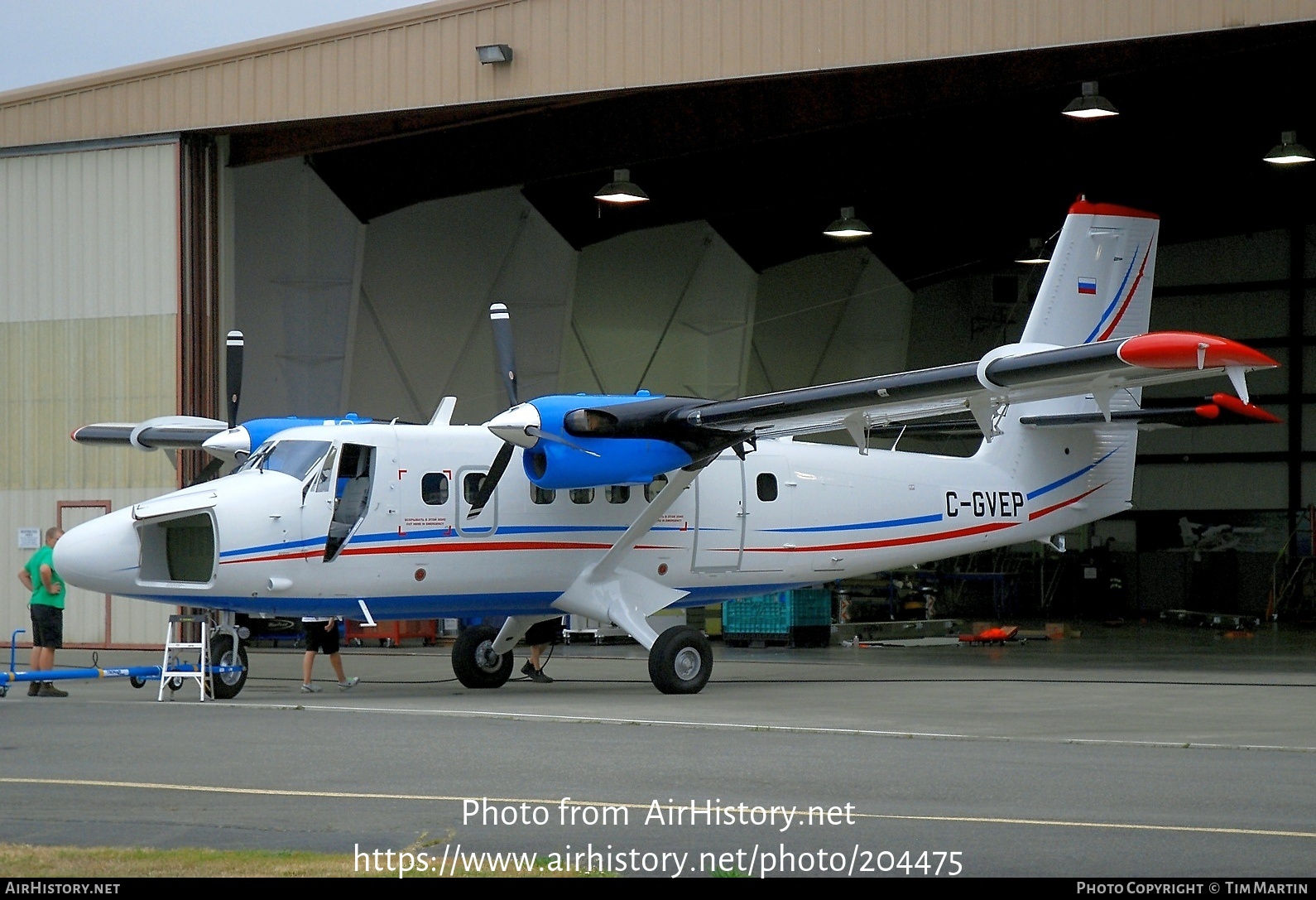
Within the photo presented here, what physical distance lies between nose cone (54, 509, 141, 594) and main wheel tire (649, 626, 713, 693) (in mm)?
5081

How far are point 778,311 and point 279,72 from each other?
54.7ft

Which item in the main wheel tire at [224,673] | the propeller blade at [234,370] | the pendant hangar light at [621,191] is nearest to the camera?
the main wheel tire at [224,673]

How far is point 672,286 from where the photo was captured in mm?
32781

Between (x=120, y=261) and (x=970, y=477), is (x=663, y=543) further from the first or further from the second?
(x=120, y=261)

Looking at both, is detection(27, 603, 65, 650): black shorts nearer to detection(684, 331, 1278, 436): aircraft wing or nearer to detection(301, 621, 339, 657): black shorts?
detection(301, 621, 339, 657): black shorts

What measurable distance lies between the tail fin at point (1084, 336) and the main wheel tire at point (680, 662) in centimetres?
472

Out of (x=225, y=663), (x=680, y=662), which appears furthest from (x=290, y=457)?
(x=680, y=662)

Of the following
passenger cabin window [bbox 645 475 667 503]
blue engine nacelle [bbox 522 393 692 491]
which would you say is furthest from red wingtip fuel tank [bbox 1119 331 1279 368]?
passenger cabin window [bbox 645 475 667 503]

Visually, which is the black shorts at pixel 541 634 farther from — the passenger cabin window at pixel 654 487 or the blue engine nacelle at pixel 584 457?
the blue engine nacelle at pixel 584 457

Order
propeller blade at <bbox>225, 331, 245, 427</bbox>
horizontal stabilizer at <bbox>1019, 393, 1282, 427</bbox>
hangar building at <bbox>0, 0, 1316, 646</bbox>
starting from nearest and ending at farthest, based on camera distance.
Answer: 1. horizontal stabilizer at <bbox>1019, 393, 1282, 427</bbox>
2. propeller blade at <bbox>225, 331, 245, 427</bbox>
3. hangar building at <bbox>0, 0, 1316, 646</bbox>

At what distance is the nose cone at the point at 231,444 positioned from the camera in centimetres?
1627

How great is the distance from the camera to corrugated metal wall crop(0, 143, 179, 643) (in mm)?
22734

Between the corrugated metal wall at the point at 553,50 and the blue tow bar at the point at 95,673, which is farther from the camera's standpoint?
the corrugated metal wall at the point at 553,50

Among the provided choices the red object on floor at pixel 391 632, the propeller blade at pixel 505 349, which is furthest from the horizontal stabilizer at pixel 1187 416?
the red object on floor at pixel 391 632
